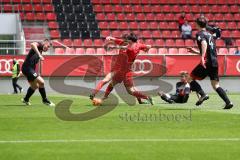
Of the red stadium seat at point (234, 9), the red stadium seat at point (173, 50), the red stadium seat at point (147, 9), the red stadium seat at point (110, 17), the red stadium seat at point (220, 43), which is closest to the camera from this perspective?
the red stadium seat at point (173, 50)

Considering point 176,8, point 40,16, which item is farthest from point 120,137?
point 176,8

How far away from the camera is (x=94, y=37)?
37219 millimetres

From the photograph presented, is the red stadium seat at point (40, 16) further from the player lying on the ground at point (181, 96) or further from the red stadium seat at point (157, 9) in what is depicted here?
the player lying on the ground at point (181, 96)

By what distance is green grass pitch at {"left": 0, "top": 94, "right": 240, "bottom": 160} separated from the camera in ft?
30.0

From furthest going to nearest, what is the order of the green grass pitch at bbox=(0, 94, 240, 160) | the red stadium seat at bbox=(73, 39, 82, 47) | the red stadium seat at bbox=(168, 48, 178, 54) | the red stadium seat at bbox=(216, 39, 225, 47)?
the red stadium seat at bbox=(216, 39, 225, 47)
the red stadium seat at bbox=(73, 39, 82, 47)
the red stadium seat at bbox=(168, 48, 178, 54)
the green grass pitch at bbox=(0, 94, 240, 160)

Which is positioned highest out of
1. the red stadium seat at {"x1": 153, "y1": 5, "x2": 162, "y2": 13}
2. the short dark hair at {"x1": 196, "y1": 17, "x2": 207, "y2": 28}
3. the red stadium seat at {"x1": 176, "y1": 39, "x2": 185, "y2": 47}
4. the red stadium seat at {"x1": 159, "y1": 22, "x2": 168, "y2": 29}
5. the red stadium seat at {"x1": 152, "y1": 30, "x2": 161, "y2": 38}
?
the short dark hair at {"x1": 196, "y1": 17, "x2": 207, "y2": 28}

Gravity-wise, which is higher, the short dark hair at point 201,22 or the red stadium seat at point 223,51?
the short dark hair at point 201,22

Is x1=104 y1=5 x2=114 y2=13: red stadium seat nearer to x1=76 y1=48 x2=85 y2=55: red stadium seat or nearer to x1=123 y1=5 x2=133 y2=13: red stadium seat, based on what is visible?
x1=123 y1=5 x2=133 y2=13: red stadium seat

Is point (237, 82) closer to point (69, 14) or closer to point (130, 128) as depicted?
point (69, 14)

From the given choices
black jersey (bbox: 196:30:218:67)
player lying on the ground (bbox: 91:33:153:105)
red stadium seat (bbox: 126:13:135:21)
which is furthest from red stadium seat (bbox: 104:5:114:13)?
black jersey (bbox: 196:30:218:67)

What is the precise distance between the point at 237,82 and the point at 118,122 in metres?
20.2

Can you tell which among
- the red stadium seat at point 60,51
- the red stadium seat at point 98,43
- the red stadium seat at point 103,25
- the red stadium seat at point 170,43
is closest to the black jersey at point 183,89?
the red stadium seat at point 60,51

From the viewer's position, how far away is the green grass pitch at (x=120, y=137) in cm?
915

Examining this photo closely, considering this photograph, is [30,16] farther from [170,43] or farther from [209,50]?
[209,50]
